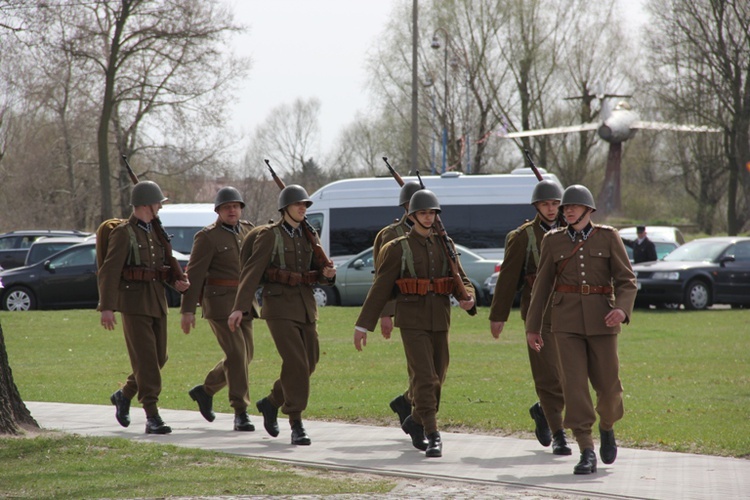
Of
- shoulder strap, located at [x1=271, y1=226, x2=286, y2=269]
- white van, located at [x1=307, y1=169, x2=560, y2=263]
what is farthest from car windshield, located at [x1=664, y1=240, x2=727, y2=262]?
shoulder strap, located at [x1=271, y1=226, x2=286, y2=269]

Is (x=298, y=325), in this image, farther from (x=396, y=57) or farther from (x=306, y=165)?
(x=306, y=165)

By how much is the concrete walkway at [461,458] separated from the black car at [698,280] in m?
15.0

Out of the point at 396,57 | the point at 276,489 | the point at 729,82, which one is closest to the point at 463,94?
the point at 396,57

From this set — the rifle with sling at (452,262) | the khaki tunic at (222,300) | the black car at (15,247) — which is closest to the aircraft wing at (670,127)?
the black car at (15,247)

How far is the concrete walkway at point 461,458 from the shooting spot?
7516mm

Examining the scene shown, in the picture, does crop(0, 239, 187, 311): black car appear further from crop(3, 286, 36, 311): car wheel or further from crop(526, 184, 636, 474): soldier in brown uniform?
crop(526, 184, 636, 474): soldier in brown uniform

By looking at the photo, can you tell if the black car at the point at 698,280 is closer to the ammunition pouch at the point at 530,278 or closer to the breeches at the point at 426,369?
the ammunition pouch at the point at 530,278

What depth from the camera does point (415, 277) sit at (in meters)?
9.04

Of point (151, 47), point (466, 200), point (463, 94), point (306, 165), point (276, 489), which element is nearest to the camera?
point (276, 489)

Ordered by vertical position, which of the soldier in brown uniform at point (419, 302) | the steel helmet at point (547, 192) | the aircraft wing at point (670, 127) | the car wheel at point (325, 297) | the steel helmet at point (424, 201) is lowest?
the car wheel at point (325, 297)

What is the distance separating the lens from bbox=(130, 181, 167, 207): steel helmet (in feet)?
33.3

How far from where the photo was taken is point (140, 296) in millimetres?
9961

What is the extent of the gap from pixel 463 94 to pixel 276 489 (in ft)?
153

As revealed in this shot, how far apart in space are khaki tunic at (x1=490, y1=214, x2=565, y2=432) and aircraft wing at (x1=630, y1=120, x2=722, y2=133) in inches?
1683
